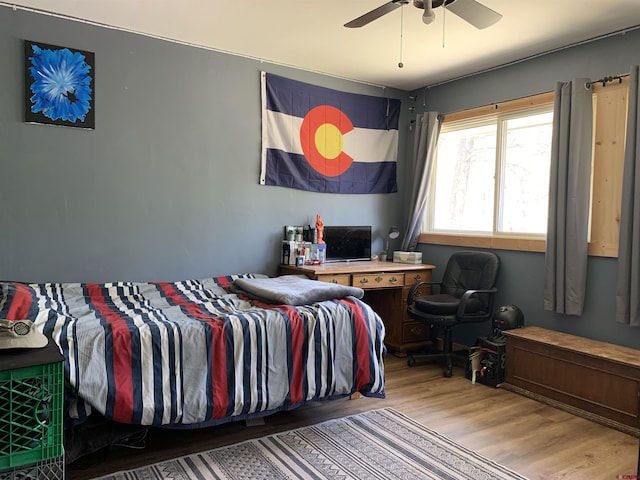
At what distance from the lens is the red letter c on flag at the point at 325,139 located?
4320 millimetres

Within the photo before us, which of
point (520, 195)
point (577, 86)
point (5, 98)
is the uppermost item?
point (577, 86)

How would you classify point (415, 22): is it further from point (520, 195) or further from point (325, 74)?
point (520, 195)

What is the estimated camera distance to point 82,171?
3359 mm

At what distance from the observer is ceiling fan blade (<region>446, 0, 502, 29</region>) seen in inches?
96.3

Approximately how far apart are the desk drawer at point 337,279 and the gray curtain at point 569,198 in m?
1.51

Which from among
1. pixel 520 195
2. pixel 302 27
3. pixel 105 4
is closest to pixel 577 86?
pixel 520 195

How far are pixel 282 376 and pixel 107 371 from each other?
879 mm

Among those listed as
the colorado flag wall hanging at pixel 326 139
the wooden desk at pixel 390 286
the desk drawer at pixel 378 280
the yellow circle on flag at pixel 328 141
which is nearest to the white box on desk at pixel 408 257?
the wooden desk at pixel 390 286

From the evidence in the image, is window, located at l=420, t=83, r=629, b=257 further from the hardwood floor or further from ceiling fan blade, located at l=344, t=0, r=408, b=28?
ceiling fan blade, located at l=344, t=0, r=408, b=28

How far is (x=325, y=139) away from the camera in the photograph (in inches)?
174

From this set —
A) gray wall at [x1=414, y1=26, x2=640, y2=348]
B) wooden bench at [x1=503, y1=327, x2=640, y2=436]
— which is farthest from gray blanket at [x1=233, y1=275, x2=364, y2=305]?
gray wall at [x1=414, y1=26, x2=640, y2=348]

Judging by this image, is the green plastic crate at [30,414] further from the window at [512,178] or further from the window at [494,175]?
the window at [494,175]

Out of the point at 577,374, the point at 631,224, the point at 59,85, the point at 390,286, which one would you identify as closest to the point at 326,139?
the point at 390,286

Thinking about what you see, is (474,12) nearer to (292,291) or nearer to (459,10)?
(459,10)
